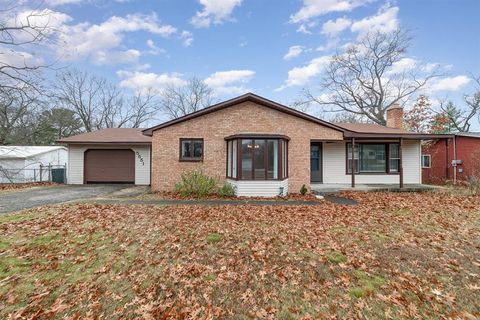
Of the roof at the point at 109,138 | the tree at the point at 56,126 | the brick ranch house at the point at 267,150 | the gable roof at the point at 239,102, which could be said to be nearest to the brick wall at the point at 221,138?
the brick ranch house at the point at 267,150

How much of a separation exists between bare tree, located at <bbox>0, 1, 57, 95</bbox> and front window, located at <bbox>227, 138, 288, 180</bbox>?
27.1 feet

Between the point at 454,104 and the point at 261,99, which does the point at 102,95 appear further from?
the point at 454,104

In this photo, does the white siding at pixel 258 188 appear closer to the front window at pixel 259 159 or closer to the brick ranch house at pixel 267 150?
the brick ranch house at pixel 267 150

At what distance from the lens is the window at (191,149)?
41.3ft

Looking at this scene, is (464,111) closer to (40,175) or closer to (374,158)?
(374,158)

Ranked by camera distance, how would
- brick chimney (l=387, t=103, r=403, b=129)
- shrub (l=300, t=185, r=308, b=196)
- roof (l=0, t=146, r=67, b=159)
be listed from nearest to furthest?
shrub (l=300, t=185, r=308, b=196) → brick chimney (l=387, t=103, r=403, b=129) → roof (l=0, t=146, r=67, b=159)

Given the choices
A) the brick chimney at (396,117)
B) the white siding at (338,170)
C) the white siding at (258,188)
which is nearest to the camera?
the white siding at (258,188)

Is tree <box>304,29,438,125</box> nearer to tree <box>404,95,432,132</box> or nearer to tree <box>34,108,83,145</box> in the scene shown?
tree <box>404,95,432,132</box>

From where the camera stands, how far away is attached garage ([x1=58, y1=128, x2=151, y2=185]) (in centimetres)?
1634

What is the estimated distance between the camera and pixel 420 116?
90.1 feet

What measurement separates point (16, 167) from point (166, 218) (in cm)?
1863

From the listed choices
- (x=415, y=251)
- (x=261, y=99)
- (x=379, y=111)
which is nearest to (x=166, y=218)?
(x=415, y=251)

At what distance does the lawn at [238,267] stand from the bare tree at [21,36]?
19.3ft

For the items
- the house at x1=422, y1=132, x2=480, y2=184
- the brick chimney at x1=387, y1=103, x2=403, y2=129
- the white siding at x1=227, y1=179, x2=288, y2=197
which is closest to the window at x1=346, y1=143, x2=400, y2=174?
the house at x1=422, y1=132, x2=480, y2=184
